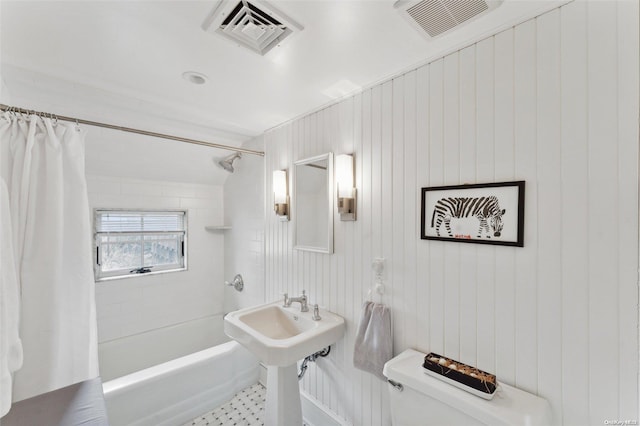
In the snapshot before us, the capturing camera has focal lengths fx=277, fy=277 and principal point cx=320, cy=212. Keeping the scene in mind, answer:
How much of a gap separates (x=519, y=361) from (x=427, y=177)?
2.94ft

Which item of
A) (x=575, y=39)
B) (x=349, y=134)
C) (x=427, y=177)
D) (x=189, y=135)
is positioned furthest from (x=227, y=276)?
(x=575, y=39)

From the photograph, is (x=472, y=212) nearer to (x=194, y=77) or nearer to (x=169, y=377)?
(x=194, y=77)

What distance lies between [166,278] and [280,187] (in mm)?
1678

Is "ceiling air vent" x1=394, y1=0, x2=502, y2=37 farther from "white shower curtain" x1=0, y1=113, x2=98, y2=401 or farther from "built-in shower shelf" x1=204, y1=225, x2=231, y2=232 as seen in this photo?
"built-in shower shelf" x1=204, y1=225, x2=231, y2=232

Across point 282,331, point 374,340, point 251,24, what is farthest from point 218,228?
point 251,24

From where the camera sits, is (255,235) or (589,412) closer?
(589,412)

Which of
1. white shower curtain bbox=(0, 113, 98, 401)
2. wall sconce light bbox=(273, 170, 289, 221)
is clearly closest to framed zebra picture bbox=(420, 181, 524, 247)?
wall sconce light bbox=(273, 170, 289, 221)

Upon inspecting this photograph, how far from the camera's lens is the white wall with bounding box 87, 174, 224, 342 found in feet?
8.36

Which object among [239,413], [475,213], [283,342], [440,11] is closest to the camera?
[440,11]

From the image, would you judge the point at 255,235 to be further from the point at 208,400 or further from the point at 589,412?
the point at 589,412

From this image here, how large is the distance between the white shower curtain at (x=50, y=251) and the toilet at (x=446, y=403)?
1793 mm

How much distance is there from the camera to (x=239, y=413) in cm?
217

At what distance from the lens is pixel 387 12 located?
1095 mm

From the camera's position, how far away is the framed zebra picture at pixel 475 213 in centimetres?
116
